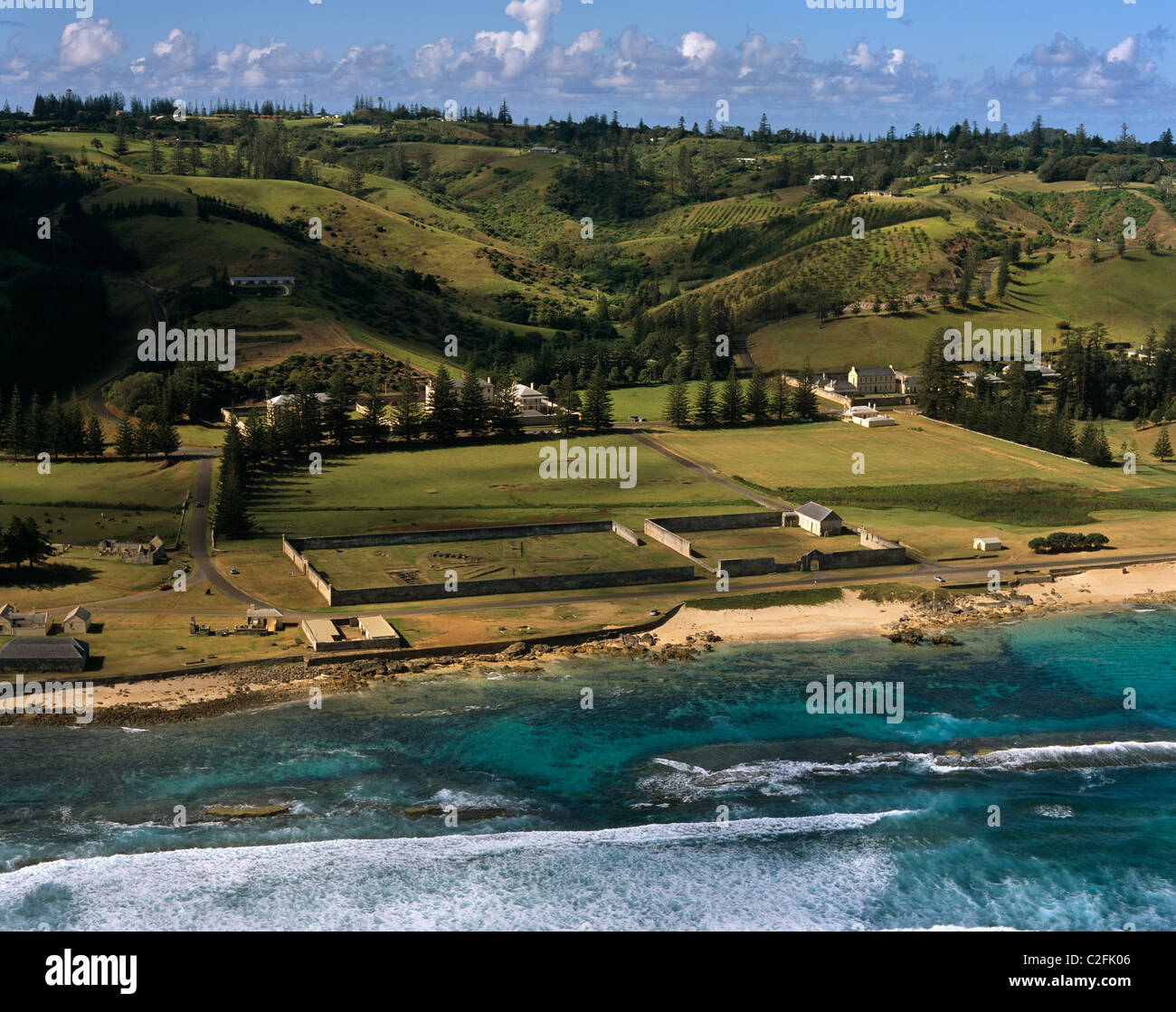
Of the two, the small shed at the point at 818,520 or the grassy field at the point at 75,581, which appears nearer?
the grassy field at the point at 75,581

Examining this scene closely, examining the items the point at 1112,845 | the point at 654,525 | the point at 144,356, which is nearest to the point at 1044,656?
the point at 1112,845

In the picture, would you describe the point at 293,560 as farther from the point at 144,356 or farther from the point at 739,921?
the point at 144,356

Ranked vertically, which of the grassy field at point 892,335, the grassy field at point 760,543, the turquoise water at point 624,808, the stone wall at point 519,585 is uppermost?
the grassy field at point 892,335

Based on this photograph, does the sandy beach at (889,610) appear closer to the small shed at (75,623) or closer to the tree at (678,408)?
the small shed at (75,623)

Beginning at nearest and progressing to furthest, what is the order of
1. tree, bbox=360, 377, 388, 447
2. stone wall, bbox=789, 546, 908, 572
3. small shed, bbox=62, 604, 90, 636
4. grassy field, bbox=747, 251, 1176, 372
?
small shed, bbox=62, 604, 90, 636
stone wall, bbox=789, 546, 908, 572
tree, bbox=360, 377, 388, 447
grassy field, bbox=747, 251, 1176, 372

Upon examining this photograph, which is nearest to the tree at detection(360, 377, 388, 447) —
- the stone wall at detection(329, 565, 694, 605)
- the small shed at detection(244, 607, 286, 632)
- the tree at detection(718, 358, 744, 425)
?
the tree at detection(718, 358, 744, 425)

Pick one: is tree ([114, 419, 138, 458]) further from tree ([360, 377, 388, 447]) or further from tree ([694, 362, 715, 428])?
tree ([694, 362, 715, 428])

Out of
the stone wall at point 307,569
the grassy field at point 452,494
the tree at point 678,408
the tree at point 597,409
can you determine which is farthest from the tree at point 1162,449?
the stone wall at point 307,569
